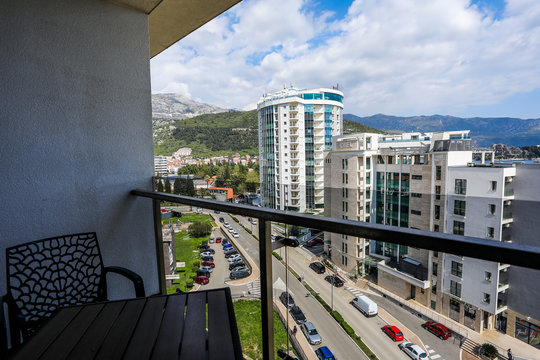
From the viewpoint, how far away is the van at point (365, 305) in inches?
53.9

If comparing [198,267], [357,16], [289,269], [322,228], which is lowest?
[198,267]

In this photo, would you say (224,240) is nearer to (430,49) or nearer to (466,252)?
(466,252)

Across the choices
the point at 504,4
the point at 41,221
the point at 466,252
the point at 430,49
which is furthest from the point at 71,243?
the point at 430,49

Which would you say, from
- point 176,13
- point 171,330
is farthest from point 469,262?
point 176,13

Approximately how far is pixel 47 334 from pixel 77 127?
1864 mm

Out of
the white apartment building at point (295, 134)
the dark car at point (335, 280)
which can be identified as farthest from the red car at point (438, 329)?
the white apartment building at point (295, 134)

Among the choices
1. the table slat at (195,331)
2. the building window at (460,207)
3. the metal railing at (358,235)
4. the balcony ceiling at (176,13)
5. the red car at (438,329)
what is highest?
the balcony ceiling at (176,13)

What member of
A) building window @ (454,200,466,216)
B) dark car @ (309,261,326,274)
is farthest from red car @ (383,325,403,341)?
building window @ (454,200,466,216)

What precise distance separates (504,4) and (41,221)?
34.1m

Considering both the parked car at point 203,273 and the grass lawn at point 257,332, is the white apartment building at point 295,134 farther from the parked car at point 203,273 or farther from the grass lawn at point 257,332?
the grass lawn at point 257,332

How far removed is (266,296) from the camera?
50.8 inches

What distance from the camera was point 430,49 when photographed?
36625 millimetres

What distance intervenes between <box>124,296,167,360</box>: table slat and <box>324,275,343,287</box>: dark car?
0.83 metres

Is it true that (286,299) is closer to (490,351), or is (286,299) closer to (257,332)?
(257,332)
